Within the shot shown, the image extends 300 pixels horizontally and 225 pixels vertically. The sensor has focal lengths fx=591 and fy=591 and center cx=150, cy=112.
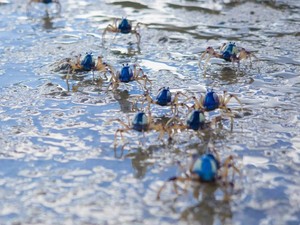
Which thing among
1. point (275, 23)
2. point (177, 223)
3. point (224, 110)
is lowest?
point (177, 223)

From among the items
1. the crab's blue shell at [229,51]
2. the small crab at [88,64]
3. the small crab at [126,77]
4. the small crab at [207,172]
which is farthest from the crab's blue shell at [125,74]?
the small crab at [207,172]

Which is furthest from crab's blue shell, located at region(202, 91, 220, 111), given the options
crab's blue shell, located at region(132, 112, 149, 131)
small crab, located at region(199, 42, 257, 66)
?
small crab, located at region(199, 42, 257, 66)

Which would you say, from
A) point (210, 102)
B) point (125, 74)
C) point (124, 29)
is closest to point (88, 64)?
point (125, 74)

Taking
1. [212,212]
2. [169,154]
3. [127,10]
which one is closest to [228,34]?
[127,10]

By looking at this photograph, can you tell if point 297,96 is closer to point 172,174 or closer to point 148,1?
point 172,174

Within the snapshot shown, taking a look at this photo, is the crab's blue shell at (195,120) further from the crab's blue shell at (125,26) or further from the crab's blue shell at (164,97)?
the crab's blue shell at (125,26)

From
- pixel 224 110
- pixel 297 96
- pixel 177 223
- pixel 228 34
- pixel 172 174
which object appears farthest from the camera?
pixel 228 34

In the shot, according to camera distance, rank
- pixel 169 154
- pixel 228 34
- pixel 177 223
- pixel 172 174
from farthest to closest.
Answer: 1. pixel 228 34
2. pixel 169 154
3. pixel 172 174
4. pixel 177 223
